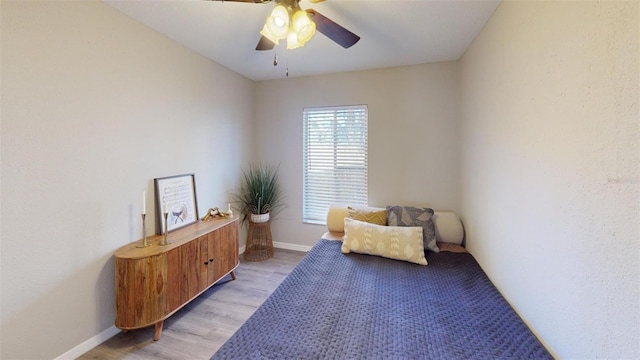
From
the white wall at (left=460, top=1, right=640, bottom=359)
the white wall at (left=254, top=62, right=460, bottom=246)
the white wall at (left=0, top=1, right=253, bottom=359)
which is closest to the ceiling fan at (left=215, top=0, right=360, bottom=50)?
→ the white wall at (left=460, top=1, right=640, bottom=359)

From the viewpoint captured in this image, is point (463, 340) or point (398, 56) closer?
point (463, 340)

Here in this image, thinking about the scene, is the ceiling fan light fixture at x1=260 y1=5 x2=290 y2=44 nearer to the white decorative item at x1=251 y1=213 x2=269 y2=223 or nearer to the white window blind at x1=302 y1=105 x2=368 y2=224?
the white window blind at x1=302 y1=105 x2=368 y2=224

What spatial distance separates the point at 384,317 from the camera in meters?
1.39

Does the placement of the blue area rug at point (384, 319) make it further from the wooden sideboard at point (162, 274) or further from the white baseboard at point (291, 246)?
the white baseboard at point (291, 246)

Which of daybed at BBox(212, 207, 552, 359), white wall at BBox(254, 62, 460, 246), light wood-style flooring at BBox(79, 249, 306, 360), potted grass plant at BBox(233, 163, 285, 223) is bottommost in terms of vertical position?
light wood-style flooring at BBox(79, 249, 306, 360)

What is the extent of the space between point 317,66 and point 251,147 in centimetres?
148

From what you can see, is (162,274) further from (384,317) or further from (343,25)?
(343,25)

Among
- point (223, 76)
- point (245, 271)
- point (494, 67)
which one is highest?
point (223, 76)

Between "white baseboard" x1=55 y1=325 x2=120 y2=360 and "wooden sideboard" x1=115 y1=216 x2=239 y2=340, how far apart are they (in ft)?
0.68

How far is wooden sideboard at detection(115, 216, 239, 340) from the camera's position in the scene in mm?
1786

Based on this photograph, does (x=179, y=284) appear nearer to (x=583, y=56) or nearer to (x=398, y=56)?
(x=583, y=56)

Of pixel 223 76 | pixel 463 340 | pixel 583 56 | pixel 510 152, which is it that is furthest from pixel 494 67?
pixel 223 76

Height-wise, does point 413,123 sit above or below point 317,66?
below

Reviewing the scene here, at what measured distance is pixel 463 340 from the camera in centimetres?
122
